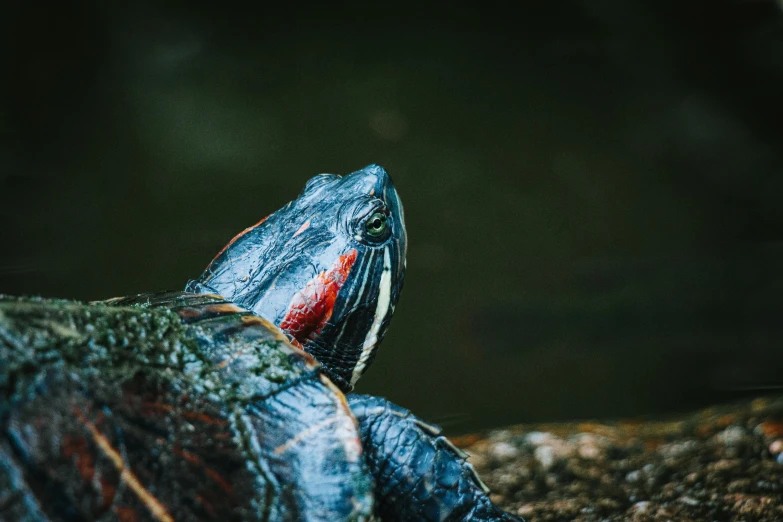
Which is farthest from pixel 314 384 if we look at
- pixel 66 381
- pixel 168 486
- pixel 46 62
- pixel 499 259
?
pixel 46 62

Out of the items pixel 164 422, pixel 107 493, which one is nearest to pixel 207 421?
pixel 164 422

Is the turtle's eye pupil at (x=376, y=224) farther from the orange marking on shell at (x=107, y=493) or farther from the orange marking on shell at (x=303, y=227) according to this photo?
the orange marking on shell at (x=107, y=493)

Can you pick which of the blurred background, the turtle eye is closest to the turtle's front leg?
the turtle eye

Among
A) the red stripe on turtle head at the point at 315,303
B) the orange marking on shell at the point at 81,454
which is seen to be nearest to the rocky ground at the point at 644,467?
the red stripe on turtle head at the point at 315,303

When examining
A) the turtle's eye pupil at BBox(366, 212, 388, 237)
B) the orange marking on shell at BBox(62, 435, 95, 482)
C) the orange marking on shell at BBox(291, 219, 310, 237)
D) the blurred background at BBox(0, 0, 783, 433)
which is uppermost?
the blurred background at BBox(0, 0, 783, 433)

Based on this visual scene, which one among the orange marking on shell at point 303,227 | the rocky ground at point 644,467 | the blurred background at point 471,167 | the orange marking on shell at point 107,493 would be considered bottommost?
the rocky ground at point 644,467

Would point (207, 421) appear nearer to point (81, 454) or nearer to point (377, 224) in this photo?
point (81, 454)

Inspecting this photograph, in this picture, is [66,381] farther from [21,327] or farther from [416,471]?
[416,471]

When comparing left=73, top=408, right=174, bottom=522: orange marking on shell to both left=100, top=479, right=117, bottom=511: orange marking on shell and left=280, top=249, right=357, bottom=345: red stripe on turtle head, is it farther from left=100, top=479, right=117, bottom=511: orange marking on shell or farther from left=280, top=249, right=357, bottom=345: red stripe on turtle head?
left=280, top=249, right=357, bottom=345: red stripe on turtle head
